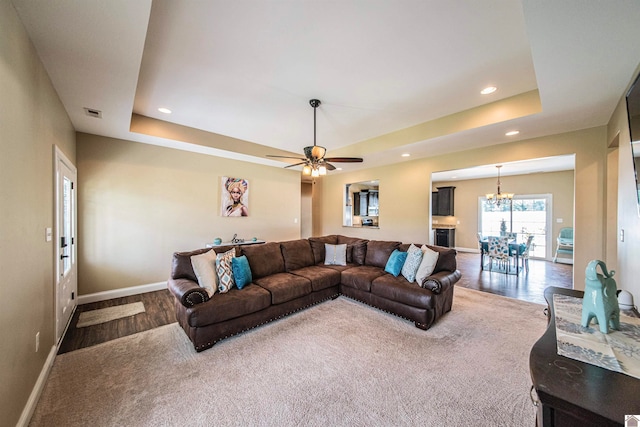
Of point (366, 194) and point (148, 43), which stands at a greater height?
point (148, 43)

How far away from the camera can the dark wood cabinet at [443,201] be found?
29.0ft

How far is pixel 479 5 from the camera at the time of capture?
173 cm

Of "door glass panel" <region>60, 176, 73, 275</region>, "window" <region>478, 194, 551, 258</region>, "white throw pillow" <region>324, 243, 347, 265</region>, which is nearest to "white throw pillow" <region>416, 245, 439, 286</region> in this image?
"white throw pillow" <region>324, 243, 347, 265</region>

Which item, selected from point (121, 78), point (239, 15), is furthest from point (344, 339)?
point (121, 78)

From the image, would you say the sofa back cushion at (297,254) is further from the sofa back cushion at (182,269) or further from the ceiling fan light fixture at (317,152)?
the ceiling fan light fixture at (317,152)

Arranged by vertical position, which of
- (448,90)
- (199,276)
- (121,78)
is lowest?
(199,276)

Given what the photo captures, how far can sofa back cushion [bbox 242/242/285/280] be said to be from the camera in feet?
11.3

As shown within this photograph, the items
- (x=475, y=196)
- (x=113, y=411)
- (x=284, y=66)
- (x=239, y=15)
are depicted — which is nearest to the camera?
(x=113, y=411)

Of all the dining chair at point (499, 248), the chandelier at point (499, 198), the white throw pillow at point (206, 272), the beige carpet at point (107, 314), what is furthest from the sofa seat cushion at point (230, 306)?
the chandelier at point (499, 198)

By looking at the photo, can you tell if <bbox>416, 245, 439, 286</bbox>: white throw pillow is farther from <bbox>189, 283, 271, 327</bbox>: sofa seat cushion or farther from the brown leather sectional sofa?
<bbox>189, 283, 271, 327</bbox>: sofa seat cushion

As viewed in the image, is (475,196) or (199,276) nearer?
(199,276)

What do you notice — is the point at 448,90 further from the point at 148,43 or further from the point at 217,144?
the point at 217,144

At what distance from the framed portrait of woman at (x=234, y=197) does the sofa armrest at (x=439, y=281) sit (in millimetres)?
A: 3966

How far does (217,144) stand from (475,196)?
329 inches
